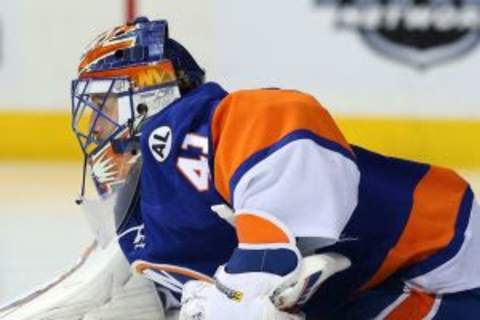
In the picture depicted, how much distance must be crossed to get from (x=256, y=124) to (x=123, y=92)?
12.1 inches

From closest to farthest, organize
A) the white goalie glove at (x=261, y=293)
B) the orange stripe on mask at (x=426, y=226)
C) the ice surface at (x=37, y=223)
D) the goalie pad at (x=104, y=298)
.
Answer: the white goalie glove at (x=261, y=293)
the orange stripe on mask at (x=426, y=226)
the goalie pad at (x=104, y=298)
the ice surface at (x=37, y=223)

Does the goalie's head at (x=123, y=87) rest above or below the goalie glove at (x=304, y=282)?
above

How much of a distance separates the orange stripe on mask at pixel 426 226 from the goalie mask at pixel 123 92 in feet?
1.08

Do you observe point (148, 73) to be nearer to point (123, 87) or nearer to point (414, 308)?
point (123, 87)

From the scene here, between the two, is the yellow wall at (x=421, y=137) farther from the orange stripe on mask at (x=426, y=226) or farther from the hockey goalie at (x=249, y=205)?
the orange stripe on mask at (x=426, y=226)

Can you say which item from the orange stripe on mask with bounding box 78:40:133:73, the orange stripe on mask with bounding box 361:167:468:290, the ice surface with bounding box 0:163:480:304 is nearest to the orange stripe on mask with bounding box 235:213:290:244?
the orange stripe on mask with bounding box 361:167:468:290

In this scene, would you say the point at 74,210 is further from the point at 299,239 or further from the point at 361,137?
the point at 299,239

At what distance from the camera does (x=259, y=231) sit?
47.0 inches

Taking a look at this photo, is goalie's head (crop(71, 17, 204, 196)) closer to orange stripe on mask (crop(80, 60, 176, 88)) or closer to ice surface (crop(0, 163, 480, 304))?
orange stripe on mask (crop(80, 60, 176, 88))

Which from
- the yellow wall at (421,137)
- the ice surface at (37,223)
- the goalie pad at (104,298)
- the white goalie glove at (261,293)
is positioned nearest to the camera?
the white goalie glove at (261,293)

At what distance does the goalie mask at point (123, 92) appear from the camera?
1487 mm

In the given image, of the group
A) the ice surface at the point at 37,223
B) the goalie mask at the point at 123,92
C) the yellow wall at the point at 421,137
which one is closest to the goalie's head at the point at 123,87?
the goalie mask at the point at 123,92

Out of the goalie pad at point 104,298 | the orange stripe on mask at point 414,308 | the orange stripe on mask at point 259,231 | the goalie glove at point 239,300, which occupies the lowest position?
the goalie pad at point 104,298

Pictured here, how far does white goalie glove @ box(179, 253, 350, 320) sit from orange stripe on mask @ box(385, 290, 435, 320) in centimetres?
20
